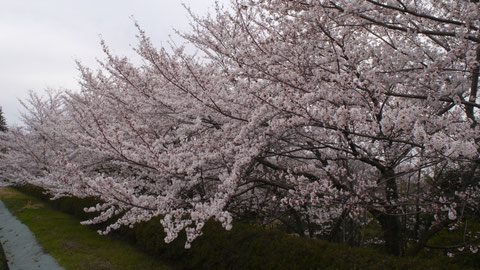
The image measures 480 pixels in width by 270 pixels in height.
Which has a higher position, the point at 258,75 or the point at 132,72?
the point at 132,72

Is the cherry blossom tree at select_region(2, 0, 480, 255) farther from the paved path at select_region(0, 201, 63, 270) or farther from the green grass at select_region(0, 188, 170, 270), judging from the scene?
the paved path at select_region(0, 201, 63, 270)

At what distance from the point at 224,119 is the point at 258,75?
1172 millimetres

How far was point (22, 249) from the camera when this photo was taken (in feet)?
30.1

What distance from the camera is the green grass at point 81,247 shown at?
7352 millimetres

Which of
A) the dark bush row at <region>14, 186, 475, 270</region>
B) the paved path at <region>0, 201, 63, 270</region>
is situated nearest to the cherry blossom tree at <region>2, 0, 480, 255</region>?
the dark bush row at <region>14, 186, 475, 270</region>

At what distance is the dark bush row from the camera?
4156mm

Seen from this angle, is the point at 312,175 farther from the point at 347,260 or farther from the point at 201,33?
the point at 201,33

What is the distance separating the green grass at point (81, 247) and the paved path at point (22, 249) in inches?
6.8

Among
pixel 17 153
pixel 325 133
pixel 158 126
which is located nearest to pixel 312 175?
pixel 325 133

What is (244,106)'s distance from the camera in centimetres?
464

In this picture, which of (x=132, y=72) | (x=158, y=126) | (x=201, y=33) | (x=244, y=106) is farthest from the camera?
(x=158, y=126)

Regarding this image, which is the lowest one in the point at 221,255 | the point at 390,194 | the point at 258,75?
the point at 221,255

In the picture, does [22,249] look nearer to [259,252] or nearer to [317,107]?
[259,252]

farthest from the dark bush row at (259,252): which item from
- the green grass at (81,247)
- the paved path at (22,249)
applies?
the paved path at (22,249)
